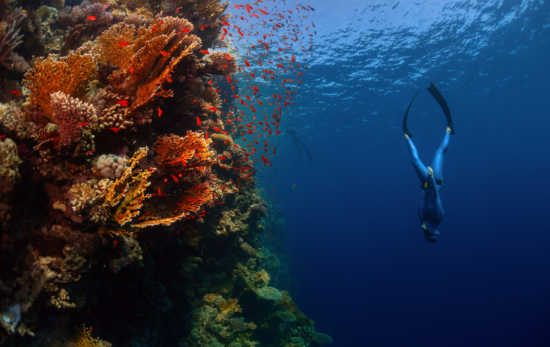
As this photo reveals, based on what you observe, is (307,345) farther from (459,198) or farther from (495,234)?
(459,198)

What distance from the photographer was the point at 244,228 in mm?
8781

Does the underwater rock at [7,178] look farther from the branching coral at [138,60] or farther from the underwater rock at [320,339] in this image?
the underwater rock at [320,339]

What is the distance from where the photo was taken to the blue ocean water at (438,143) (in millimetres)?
21078

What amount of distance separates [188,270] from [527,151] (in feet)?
295

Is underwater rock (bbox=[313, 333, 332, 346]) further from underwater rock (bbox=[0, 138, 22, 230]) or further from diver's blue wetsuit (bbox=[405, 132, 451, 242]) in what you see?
underwater rock (bbox=[0, 138, 22, 230])

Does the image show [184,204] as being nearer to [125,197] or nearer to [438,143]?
[125,197]

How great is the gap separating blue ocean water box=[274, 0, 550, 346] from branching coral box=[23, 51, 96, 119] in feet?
66.2

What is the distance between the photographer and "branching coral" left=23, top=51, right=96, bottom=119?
8.42ft

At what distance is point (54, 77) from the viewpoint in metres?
2.68

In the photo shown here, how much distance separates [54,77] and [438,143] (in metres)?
67.0

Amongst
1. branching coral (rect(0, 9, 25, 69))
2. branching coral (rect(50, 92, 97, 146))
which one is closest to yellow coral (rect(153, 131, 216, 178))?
branching coral (rect(50, 92, 97, 146))

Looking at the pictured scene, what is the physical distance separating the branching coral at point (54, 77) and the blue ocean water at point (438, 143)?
66.2 feet

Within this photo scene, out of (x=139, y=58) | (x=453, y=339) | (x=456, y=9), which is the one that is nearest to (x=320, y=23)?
(x=456, y=9)

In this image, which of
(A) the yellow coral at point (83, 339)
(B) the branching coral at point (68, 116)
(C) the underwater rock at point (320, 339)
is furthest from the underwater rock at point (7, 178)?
(C) the underwater rock at point (320, 339)
